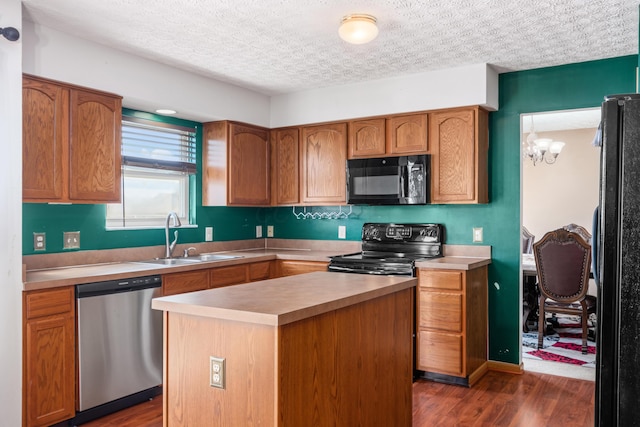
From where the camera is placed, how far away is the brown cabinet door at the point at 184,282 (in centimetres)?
350

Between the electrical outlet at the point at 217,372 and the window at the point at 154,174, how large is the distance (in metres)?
2.35

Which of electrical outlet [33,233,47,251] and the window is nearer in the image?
electrical outlet [33,233,47,251]

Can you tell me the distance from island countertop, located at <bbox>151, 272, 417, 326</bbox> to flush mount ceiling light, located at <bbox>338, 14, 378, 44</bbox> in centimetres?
141

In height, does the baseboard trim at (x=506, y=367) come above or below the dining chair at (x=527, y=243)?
below

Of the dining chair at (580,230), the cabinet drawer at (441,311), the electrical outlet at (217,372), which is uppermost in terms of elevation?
the dining chair at (580,230)

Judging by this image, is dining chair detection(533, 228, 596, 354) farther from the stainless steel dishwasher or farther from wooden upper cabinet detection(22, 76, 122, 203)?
wooden upper cabinet detection(22, 76, 122, 203)

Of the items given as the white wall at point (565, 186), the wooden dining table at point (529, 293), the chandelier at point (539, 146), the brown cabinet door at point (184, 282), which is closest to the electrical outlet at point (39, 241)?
the brown cabinet door at point (184, 282)

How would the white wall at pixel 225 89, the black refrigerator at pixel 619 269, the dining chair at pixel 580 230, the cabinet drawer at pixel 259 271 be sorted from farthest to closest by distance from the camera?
1. the dining chair at pixel 580 230
2. the cabinet drawer at pixel 259 271
3. the white wall at pixel 225 89
4. the black refrigerator at pixel 619 269

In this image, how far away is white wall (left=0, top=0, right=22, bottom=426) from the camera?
8.80 ft

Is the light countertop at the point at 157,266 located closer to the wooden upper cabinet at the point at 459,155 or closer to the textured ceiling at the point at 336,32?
the wooden upper cabinet at the point at 459,155

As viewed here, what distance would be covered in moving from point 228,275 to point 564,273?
304 centimetres

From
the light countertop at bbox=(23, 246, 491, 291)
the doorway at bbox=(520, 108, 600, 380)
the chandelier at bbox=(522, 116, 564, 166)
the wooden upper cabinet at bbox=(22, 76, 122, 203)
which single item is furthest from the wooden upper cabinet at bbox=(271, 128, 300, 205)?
the chandelier at bbox=(522, 116, 564, 166)

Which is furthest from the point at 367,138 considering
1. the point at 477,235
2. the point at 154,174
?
the point at 154,174

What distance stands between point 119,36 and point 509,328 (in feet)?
11.7
